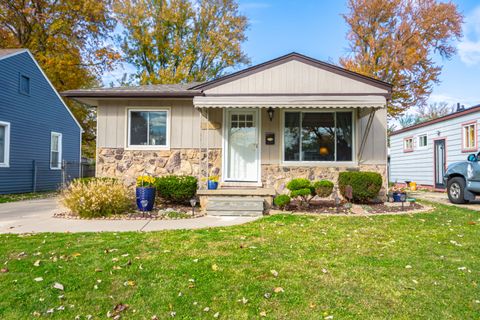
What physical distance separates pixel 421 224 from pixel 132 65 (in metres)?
23.1

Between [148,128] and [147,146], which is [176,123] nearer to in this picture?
[148,128]

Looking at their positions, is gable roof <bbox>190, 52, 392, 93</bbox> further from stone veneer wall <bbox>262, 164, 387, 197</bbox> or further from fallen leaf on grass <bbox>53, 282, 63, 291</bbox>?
fallen leaf on grass <bbox>53, 282, 63, 291</bbox>

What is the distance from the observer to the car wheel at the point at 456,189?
9.13 metres

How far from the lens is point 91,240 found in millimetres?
4836

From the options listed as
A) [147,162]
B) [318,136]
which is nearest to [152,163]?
[147,162]

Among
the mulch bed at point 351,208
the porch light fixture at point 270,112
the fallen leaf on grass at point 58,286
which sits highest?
the porch light fixture at point 270,112

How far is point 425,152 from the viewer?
14.9 metres

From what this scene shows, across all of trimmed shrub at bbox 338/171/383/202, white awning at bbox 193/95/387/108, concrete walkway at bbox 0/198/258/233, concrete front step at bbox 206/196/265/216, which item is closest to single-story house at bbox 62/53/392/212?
white awning at bbox 193/95/387/108

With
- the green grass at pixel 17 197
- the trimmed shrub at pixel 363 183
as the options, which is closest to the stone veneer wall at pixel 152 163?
the trimmed shrub at pixel 363 183

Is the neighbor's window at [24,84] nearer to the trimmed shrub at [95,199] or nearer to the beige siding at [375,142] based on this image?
the trimmed shrub at [95,199]

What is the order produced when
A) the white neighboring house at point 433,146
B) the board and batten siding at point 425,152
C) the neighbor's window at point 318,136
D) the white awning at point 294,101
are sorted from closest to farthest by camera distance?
the white awning at point 294,101 → the neighbor's window at point 318,136 → the white neighboring house at point 433,146 → the board and batten siding at point 425,152

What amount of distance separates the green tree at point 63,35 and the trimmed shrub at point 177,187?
48.1 ft

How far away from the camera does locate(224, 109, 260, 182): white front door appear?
930cm

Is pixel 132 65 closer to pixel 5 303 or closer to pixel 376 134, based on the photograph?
pixel 376 134
